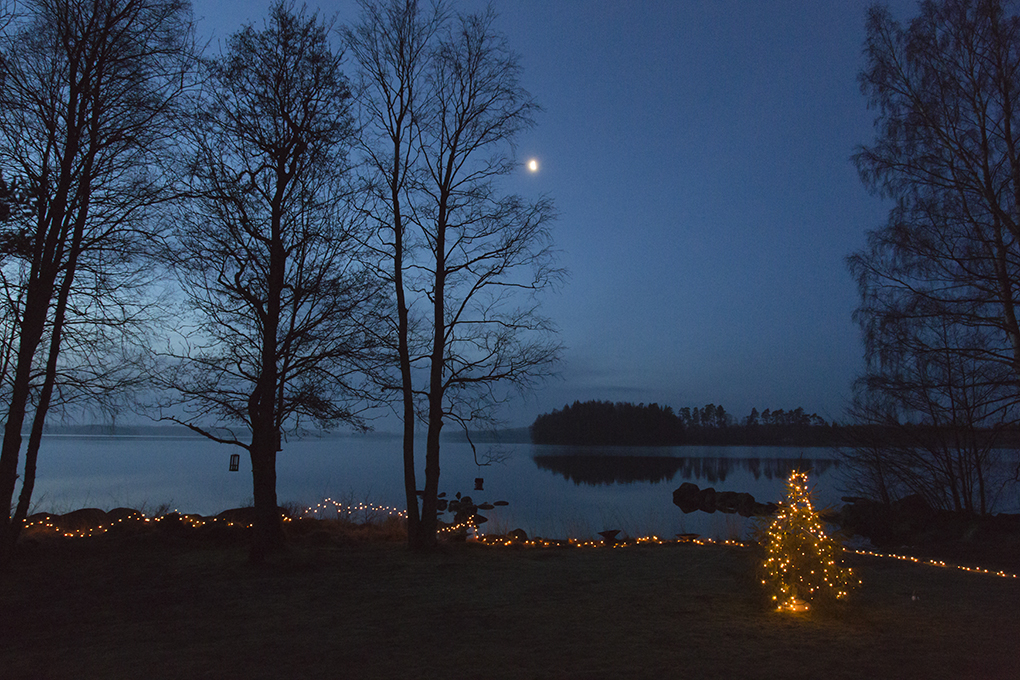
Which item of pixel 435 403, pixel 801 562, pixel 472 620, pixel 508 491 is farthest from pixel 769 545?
pixel 508 491

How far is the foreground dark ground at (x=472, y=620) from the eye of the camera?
165 inches

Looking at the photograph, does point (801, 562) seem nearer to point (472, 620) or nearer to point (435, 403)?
point (472, 620)

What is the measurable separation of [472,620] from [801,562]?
3.26 m

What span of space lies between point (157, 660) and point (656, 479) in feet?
122

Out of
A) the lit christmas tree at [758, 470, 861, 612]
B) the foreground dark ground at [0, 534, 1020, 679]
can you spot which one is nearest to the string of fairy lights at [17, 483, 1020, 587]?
the lit christmas tree at [758, 470, 861, 612]

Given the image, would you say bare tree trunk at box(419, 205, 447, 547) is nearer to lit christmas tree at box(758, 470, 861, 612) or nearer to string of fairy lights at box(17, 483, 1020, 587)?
string of fairy lights at box(17, 483, 1020, 587)

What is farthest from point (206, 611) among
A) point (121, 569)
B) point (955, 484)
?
point (955, 484)

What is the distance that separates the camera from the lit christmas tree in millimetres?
5727

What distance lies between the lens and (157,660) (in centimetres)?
427

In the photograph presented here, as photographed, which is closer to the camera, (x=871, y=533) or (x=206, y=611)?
(x=206, y=611)

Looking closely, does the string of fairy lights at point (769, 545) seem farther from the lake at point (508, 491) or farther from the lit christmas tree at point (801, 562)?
the lake at point (508, 491)

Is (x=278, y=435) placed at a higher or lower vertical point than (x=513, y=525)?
higher

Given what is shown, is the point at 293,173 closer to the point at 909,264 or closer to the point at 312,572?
the point at 312,572

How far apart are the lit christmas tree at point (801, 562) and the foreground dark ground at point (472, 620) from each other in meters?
0.21
